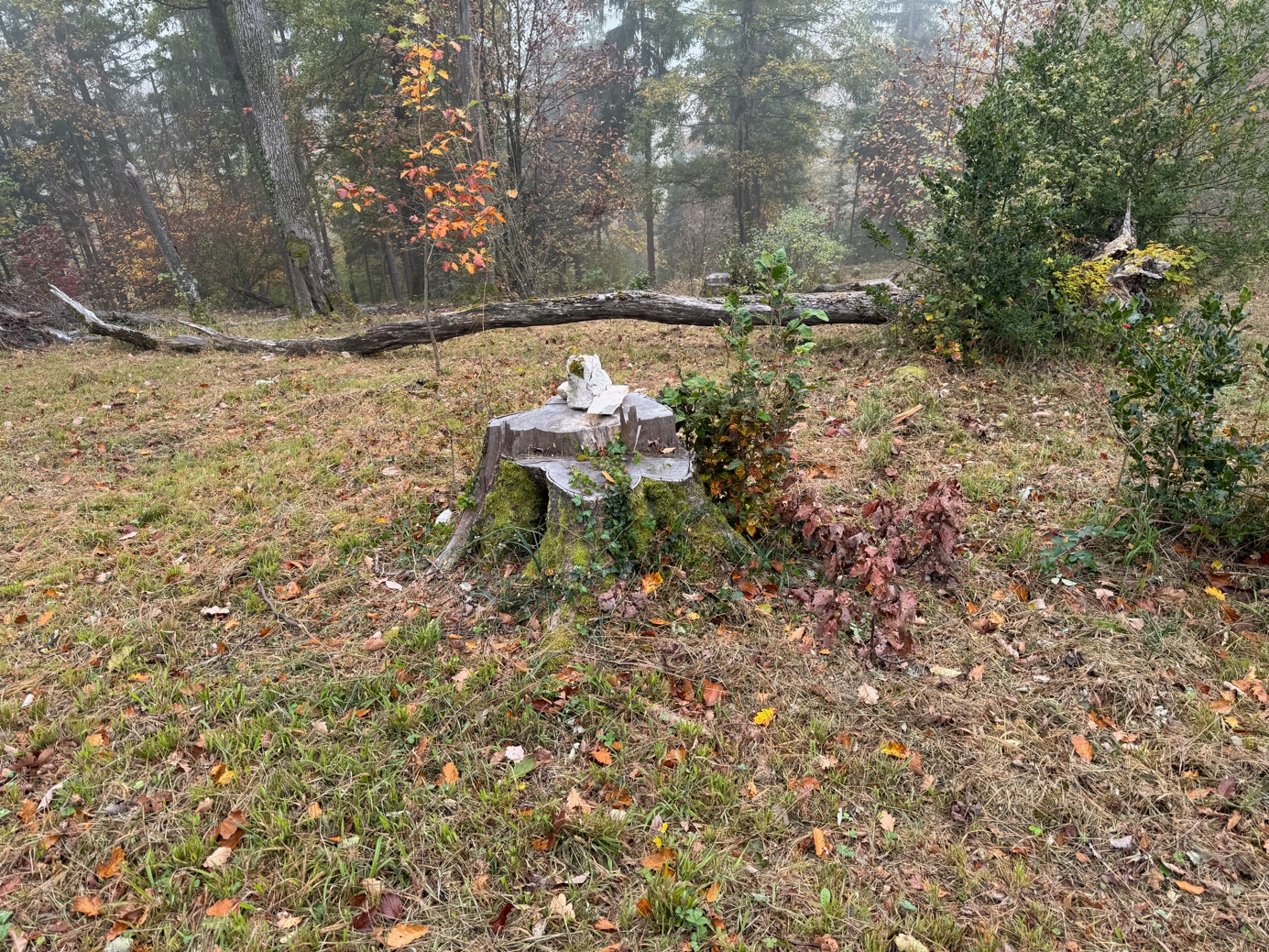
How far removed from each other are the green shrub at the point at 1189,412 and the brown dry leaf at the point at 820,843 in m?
2.72

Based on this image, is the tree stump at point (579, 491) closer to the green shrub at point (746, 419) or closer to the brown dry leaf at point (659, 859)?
the green shrub at point (746, 419)

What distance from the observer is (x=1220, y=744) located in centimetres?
245

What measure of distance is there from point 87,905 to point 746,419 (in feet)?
10.4

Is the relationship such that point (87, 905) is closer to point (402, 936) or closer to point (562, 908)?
point (402, 936)

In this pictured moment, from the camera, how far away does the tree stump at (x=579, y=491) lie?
3.32 meters

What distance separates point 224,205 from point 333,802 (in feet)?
76.2

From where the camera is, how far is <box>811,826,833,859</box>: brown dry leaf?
7.07ft

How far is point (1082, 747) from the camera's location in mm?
2510

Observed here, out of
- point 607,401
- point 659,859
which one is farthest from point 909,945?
point 607,401

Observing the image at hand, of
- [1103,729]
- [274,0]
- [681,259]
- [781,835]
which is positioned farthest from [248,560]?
[681,259]

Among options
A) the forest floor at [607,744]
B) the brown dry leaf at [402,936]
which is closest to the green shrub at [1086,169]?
the forest floor at [607,744]

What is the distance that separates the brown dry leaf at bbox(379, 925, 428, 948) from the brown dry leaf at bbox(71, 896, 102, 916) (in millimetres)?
903

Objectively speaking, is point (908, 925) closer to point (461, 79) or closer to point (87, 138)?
point (461, 79)

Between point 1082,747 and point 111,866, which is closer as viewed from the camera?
point 111,866
